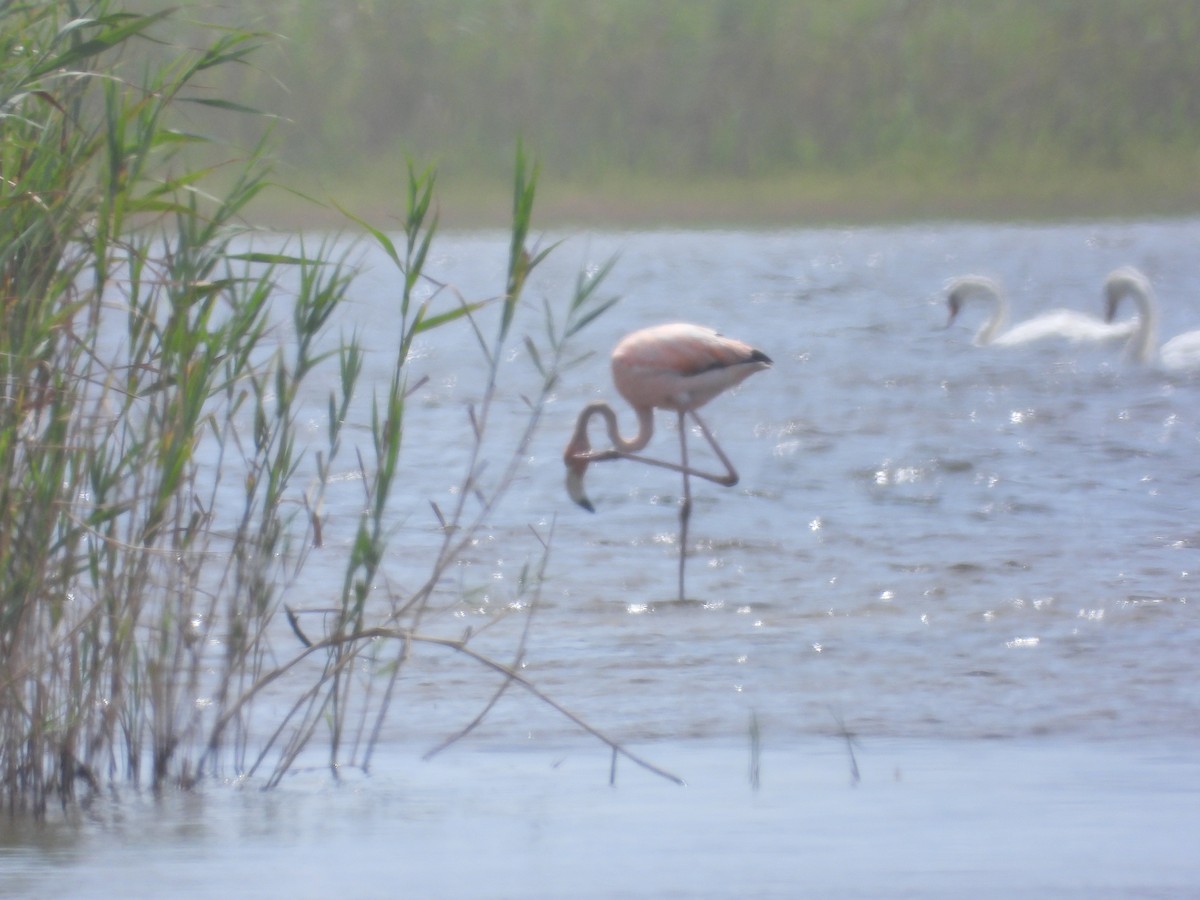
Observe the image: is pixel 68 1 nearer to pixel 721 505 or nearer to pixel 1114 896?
pixel 1114 896

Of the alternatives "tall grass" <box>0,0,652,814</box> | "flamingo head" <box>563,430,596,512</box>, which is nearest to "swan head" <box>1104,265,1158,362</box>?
"flamingo head" <box>563,430,596,512</box>

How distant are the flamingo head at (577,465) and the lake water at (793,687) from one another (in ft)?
0.68

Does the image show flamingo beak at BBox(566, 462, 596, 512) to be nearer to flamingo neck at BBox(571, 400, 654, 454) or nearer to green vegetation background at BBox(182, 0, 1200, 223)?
flamingo neck at BBox(571, 400, 654, 454)

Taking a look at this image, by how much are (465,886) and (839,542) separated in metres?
5.09

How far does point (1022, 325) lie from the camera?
668 inches

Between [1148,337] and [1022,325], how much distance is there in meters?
1.36

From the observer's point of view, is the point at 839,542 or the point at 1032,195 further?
the point at 1032,195

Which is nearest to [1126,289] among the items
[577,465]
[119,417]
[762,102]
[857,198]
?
[577,465]

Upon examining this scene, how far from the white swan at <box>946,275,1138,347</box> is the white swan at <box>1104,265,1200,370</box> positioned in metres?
0.23

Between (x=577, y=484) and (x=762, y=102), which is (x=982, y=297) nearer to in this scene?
(x=577, y=484)

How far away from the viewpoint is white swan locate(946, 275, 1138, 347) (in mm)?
16250

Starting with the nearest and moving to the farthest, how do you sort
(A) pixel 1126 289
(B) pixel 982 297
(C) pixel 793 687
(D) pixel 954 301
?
(C) pixel 793 687
(A) pixel 1126 289
(B) pixel 982 297
(D) pixel 954 301

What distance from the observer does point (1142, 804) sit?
4.69 metres

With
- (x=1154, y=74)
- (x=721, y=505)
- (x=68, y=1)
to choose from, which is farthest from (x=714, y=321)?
(x=68, y=1)
